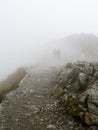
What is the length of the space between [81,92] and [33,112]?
4185mm

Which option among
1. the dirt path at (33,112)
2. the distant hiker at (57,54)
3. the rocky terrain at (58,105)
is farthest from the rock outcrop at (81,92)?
the distant hiker at (57,54)

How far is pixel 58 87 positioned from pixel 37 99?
8.74 ft

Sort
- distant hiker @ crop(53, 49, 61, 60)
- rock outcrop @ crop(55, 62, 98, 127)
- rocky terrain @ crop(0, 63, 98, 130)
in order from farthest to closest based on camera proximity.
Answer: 1. distant hiker @ crop(53, 49, 61, 60)
2. rocky terrain @ crop(0, 63, 98, 130)
3. rock outcrop @ crop(55, 62, 98, 127)

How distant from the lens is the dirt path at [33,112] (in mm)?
19484

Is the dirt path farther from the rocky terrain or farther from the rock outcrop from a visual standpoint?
the rock outcrop

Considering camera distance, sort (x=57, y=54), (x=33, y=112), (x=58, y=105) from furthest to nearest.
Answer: (x=57, y=54), (x=58, y=105), (x=33, y=112)

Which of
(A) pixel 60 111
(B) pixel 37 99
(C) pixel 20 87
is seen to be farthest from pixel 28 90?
(A) pixel 60 111

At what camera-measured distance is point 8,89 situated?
1130 inches

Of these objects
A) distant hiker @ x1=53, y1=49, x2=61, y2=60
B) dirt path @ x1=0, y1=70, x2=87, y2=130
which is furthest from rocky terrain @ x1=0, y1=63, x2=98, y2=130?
distant hiker @ x1=53, y1=49, x2=61, y2=60

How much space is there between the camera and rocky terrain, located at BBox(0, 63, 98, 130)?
19.3 m

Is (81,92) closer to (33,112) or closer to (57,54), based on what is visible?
(33,112)

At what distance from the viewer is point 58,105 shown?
22.5m

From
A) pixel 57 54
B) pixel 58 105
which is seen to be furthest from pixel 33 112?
pixel 57 54

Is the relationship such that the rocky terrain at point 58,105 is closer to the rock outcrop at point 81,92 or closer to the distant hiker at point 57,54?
the rock outcrop at point 81,92
